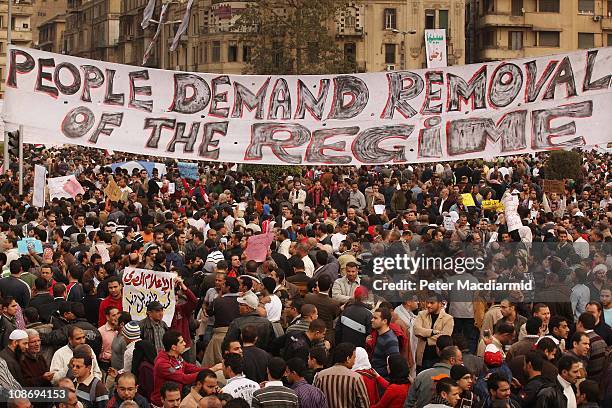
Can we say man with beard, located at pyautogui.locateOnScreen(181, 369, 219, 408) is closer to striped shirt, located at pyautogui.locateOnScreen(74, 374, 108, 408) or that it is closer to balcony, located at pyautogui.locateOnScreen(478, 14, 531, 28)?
striped shirt, located at pyautogui.locateOnScreen(74, 374, 108, 408)

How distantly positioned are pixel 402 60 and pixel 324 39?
18735mm

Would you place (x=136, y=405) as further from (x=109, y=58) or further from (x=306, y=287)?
(x=109, y=58)

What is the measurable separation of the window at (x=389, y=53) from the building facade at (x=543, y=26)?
5.94 meters

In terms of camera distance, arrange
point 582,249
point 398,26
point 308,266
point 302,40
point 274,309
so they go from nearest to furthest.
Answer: point 274,309, point 308,266, point 582,249, point 302,40, point 398,26

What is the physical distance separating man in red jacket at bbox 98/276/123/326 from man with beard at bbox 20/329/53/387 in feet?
5.97

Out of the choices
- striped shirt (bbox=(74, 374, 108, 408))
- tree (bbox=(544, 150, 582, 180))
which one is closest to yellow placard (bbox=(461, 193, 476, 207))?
tree (bbox=(544, 150, 582, 180))

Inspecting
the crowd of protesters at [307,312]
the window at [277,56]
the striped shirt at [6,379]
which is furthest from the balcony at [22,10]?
the striped shirt at [6,379]

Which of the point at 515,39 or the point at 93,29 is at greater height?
the point at 93,29

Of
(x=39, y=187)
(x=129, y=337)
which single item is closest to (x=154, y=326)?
(x=129, y=337)

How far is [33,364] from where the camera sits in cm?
1180

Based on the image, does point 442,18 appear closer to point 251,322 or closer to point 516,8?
point 516,8

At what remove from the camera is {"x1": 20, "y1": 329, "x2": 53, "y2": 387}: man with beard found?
1165cm

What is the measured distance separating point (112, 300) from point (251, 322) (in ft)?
5.71

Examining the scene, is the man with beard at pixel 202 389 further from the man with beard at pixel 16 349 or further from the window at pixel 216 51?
the window at pixel 216 51
